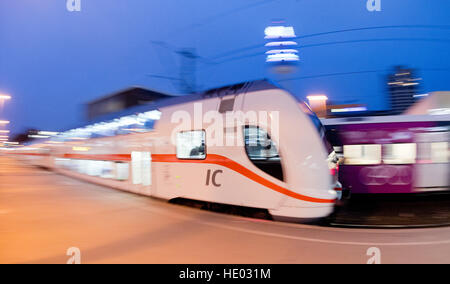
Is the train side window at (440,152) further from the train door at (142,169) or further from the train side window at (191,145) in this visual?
the train door at (142,169)

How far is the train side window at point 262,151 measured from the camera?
592 cm

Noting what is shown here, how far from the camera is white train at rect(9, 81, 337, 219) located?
5777mm

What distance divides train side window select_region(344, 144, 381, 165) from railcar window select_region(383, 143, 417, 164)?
0.25 meters

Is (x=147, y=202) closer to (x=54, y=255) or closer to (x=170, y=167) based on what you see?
(x=170, y=167)

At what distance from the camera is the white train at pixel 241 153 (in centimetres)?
578

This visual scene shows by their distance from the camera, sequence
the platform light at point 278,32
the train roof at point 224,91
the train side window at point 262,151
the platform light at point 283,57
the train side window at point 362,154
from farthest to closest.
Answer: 1. the platform light at point 283,57
2. the platform light at point 278,32
3. the train side window at point 362,154
4. the train roof at point 224,91
5. the train side window at point 262,151

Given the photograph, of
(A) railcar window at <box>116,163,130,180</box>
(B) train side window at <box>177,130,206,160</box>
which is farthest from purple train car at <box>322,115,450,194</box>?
(A) railcar window at <box>116,163,130,180</box>

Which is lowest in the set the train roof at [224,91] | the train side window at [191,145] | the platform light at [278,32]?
the train side window at [191,145]

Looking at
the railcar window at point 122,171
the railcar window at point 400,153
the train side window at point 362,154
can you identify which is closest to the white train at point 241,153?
the railcar window at point 122,171

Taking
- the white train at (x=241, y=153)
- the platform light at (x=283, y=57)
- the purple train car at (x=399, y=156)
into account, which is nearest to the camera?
the white train at (x=241, y=153)

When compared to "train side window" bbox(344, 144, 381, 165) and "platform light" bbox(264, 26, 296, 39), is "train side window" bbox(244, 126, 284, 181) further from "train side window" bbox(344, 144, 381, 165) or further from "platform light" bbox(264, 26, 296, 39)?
"platform light" bbox(264, 26, 296, 39)

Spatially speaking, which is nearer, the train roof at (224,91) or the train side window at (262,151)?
the train side window at (262,151)

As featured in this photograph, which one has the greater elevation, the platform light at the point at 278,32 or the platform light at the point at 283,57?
the platform light at the point at 278,32
